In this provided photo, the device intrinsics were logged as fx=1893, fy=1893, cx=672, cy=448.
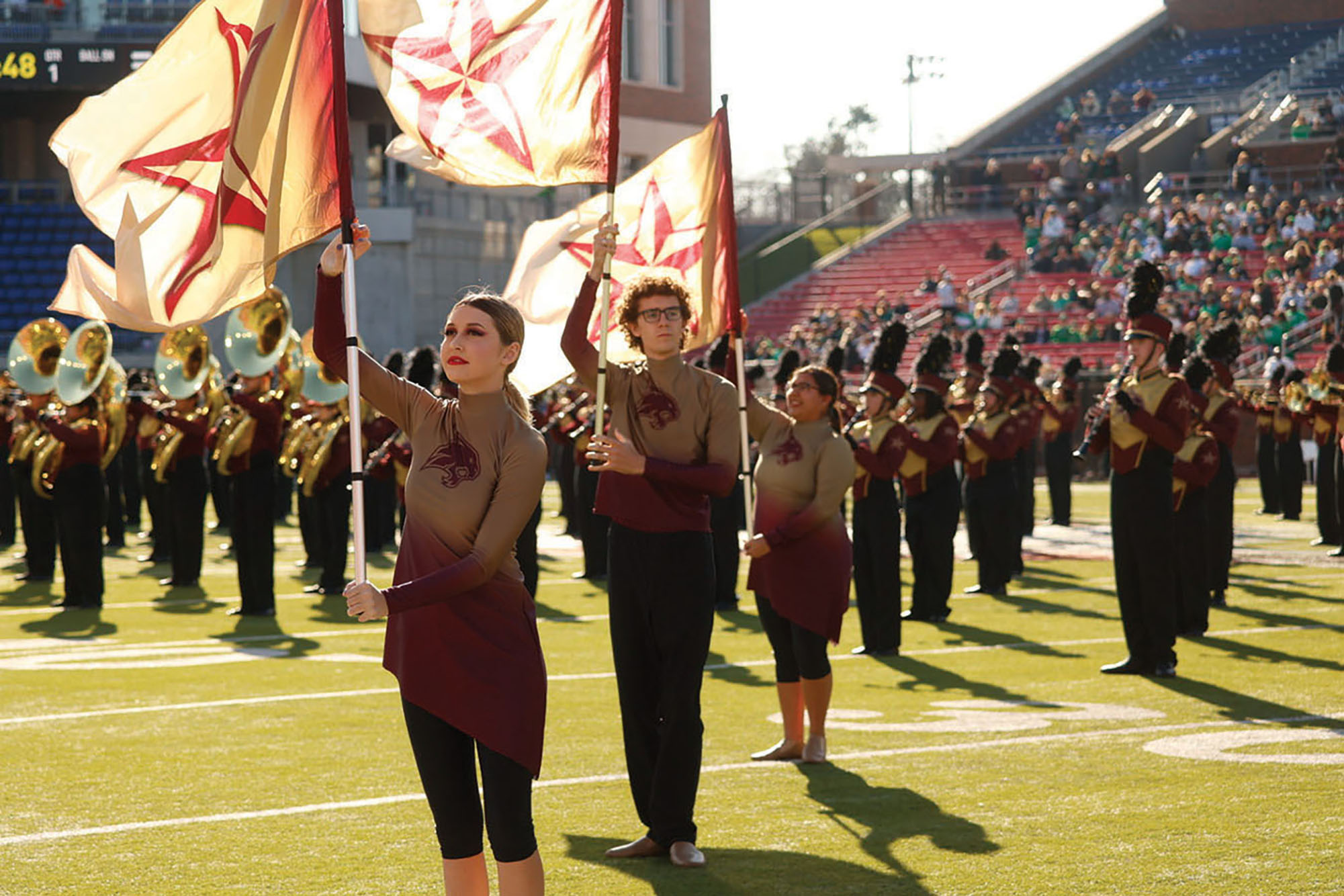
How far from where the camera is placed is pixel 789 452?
25.2ft

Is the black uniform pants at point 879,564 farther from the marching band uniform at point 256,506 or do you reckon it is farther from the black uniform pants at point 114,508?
the black uniform pants at point 114,508

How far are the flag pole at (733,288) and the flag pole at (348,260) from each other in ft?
6.80

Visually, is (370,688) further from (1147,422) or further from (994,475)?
(994,475)

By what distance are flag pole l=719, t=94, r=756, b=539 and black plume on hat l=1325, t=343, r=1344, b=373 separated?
31.1 feet

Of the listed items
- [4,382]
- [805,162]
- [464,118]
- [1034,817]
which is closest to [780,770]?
[1034,817]

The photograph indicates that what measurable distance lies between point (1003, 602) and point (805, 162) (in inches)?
2722

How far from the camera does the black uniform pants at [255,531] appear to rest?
1277 cm

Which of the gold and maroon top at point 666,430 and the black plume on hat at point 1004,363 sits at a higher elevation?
the black plume on hat at point 1004,363

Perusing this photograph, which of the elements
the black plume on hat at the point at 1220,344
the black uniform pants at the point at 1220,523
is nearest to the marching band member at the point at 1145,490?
the black plume on hat at the point at 1220,344

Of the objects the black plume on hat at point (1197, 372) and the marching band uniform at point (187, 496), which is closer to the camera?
the black plume on hat at point (1197, 372)

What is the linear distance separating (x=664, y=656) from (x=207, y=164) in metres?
1.99

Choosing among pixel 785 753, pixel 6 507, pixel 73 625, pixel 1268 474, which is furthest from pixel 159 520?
pixel 1268 474

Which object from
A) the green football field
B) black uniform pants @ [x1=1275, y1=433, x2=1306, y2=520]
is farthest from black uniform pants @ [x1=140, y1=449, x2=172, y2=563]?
black uniform pants @ [x1=1275, y1=433, x2=1306, y2=520]

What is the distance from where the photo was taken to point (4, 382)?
776 inches
